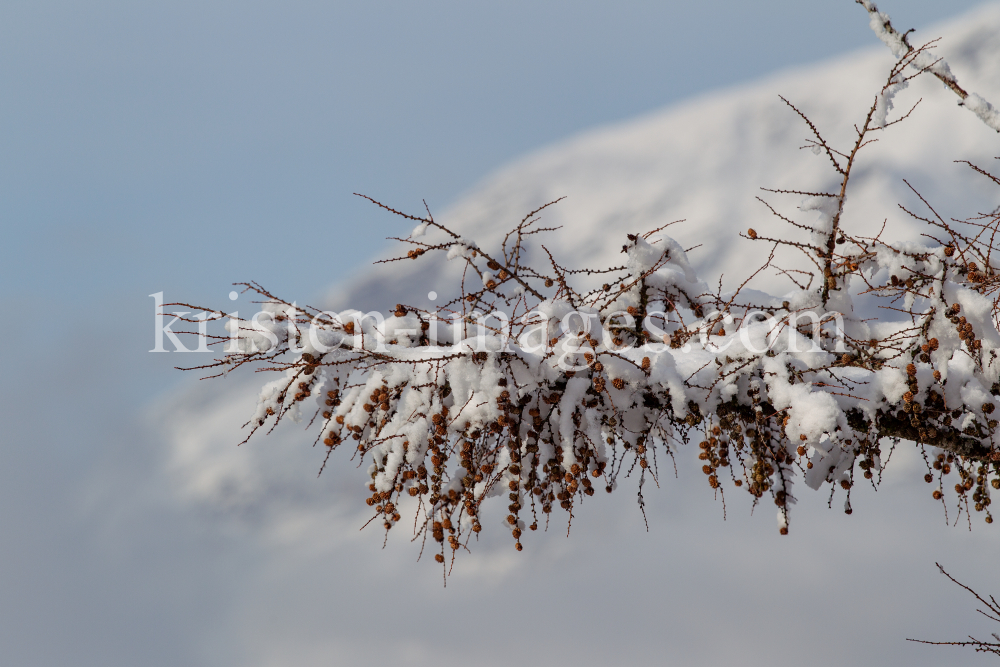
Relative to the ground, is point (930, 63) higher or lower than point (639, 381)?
higher

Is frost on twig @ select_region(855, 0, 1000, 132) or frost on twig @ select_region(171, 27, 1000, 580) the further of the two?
frost on twig @ select_region(855, 0, 1000, 132)

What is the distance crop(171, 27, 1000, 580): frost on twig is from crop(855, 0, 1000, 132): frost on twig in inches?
37.3

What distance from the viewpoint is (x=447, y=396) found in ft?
13.1

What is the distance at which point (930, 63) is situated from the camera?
5.18m

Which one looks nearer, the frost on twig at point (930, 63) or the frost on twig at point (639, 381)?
the frost on twig at point (639, 381)

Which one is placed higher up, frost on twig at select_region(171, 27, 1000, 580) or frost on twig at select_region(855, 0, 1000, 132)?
frost on twig at select_region(855, 0, 1000, 132)

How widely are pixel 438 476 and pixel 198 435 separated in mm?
31709

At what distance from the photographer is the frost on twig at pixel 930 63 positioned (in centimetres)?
Result: 523

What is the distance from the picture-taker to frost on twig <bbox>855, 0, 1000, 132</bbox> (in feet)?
17.2

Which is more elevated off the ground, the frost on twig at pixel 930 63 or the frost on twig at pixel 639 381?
A: the frost on twig at pixel 930 63

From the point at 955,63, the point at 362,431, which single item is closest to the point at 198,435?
the point at 362,431

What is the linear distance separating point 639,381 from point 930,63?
364 centimetres

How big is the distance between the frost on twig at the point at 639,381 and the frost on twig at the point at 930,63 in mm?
949

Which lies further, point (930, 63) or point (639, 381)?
point (930, 63)
